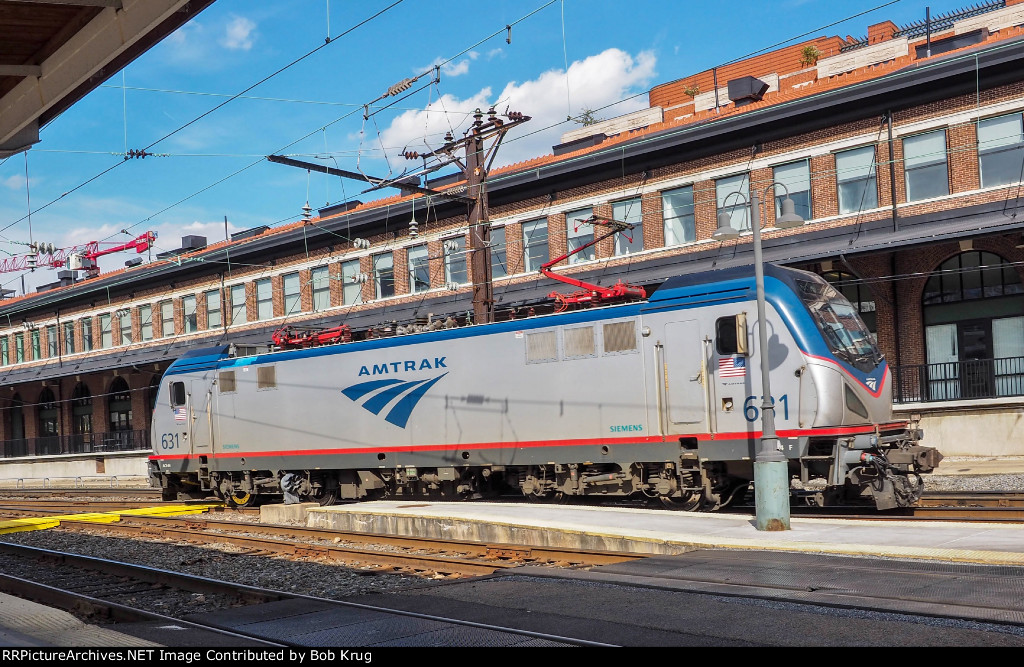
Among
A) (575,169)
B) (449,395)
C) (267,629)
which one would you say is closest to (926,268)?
(575,169)

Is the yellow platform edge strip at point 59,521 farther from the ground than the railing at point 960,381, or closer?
closer

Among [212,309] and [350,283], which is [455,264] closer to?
[350,283]

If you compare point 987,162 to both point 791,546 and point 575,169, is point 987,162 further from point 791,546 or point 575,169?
point 791,546

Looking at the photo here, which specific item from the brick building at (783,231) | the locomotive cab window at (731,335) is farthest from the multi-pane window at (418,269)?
the locomotive cab window at (731,335)

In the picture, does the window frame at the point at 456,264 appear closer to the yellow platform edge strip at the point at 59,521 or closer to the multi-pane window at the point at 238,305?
the multi-pane window at the point at 238,305

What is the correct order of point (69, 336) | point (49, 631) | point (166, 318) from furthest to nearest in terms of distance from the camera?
point (69, 336)
point (166, 318)
point (49, 631)

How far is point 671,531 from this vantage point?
42.0 ft

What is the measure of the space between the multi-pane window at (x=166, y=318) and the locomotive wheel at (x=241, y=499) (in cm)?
2353

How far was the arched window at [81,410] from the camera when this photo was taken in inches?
1933

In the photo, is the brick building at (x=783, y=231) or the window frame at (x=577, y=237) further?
the window frame at (x=577, y=237)

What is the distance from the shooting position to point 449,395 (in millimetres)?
18484

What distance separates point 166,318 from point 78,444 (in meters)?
8.43

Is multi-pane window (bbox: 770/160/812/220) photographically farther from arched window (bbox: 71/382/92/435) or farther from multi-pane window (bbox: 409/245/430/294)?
arched window (bbox: 71/382/92/435)

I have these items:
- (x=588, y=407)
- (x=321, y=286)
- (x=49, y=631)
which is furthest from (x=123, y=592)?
(x=321, y=286)
